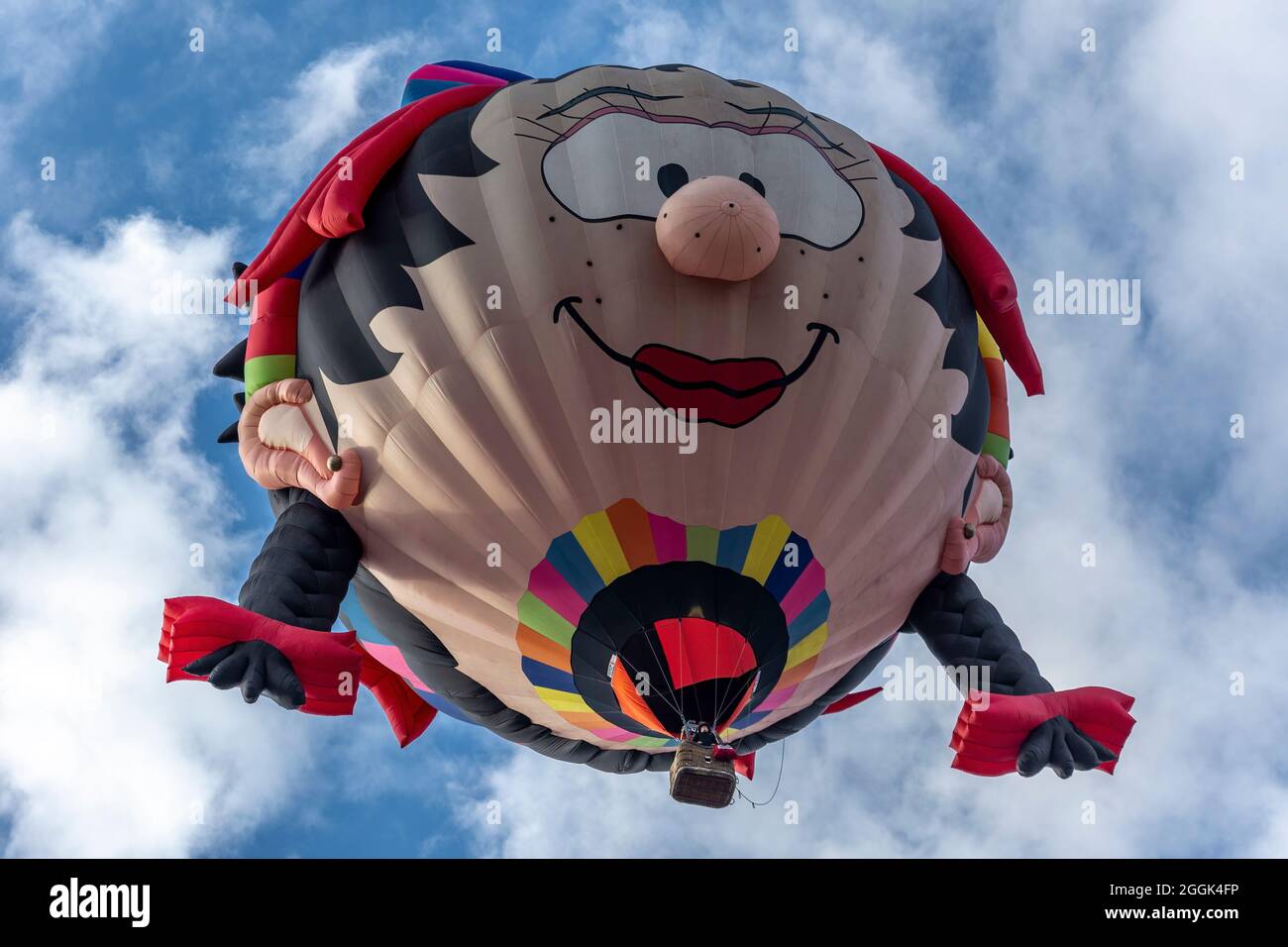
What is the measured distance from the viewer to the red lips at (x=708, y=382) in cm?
827

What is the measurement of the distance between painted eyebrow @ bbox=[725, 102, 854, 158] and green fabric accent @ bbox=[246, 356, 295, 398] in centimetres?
285

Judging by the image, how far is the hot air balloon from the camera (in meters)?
8.24

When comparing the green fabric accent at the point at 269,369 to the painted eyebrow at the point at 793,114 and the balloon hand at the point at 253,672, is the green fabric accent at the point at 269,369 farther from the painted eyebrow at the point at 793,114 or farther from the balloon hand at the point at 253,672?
the painted eyebrow at the point at 793,114

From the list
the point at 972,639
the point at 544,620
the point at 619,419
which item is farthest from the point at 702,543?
the point at 972,639

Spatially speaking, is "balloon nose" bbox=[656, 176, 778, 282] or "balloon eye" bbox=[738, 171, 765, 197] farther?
"balloon eye" bbox=[738, 171, 765, 197]

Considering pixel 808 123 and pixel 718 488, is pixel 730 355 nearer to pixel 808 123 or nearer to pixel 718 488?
pixel 718 488

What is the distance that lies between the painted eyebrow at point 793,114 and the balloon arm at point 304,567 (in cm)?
320

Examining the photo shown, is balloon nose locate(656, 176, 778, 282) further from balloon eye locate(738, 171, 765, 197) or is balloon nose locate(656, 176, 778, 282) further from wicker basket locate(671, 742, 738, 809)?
wicker basket locate(671, 742, 738, 809)

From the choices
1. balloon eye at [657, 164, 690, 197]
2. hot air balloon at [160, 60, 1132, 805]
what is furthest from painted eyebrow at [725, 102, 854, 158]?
balloon eye at [657, 164, 690, 197]

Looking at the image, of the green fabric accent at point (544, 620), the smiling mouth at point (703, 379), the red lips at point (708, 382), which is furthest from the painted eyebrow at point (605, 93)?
the green fabric accent at point (544, 620)

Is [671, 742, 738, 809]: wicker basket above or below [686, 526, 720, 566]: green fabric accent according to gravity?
below

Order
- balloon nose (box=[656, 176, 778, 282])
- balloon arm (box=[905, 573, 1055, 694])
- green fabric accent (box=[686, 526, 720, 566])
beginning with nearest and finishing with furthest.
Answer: balloon nose (box=[656, 176, 778, 282])
green fabric accent (box=[686, 526, 720, 566])
balloon arm (box=[905, 573, 1055, 694])

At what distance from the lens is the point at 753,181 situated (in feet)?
28.6

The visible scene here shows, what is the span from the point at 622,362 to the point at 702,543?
1041mm
